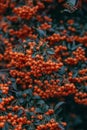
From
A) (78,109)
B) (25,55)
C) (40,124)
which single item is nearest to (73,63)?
(25,55)

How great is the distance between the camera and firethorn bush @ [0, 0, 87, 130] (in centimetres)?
439

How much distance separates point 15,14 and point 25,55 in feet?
3.32

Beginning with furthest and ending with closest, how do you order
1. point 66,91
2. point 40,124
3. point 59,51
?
1. point 59,51
2. point 66,91
3. point 40,124

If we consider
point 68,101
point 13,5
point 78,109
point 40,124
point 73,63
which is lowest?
point 78,109

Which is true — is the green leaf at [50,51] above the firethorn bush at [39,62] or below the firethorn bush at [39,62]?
above

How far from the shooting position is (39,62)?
4367mm

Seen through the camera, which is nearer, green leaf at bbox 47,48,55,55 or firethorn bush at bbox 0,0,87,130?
firethorn bush at bbox 0,0,87,130

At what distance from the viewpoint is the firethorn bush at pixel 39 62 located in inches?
173

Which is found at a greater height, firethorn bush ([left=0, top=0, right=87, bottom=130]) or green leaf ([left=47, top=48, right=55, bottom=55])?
green leaf ([left=47, top=48, right=55, bottom=55])

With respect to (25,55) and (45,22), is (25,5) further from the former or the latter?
(25,55)

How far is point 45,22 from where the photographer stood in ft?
17.4

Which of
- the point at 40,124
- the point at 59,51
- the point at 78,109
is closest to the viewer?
the point at 40,124

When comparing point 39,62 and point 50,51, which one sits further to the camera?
point 50,51

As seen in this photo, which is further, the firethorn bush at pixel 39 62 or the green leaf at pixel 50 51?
the green leaf at pixel 50 51
